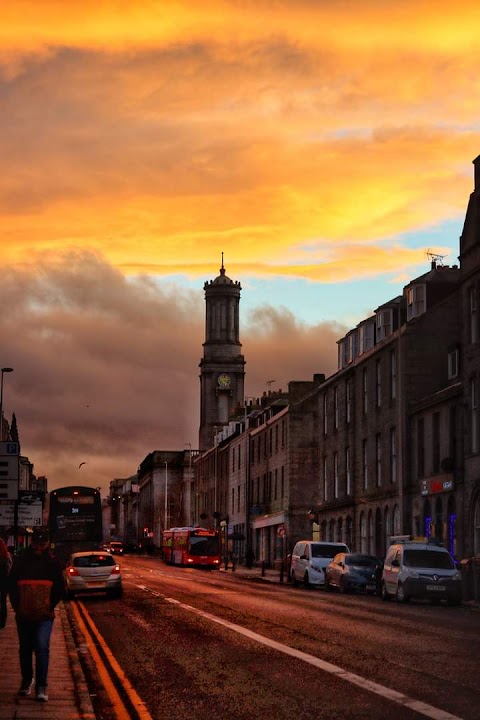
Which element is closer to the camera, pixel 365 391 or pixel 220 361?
pixel 365 391

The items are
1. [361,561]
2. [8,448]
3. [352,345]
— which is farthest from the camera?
[352,345]

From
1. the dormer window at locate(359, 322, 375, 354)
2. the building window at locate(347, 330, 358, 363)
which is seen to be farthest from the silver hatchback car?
the building window at locate(347, 330, 358, 363)

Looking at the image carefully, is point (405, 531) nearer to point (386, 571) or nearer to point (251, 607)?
point (386, 571)

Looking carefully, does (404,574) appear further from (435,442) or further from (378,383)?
(378,383)

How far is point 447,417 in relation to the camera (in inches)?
2135

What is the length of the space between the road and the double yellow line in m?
0.13

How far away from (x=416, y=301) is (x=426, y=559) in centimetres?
2813

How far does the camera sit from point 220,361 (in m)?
184

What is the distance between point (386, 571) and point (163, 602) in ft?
26.2

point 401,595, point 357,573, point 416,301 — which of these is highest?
point 416,301

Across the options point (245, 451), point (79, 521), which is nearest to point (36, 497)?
point (79, 521)

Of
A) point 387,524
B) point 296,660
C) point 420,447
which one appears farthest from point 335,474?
point 296,660

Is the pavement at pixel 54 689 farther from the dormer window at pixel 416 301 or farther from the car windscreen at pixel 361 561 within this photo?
the dormer window at pixel 416 301

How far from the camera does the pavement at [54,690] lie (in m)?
11.9
